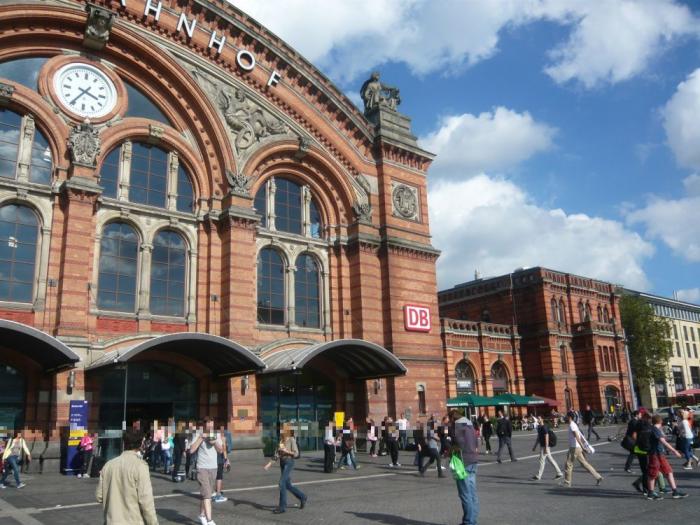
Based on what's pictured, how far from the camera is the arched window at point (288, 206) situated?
2900 cm

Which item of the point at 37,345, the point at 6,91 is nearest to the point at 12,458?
the point at 37,345

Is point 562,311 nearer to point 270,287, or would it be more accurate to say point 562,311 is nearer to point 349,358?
point 349,358

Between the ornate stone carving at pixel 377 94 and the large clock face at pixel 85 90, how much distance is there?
14.2 meters

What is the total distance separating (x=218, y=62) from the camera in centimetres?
2766

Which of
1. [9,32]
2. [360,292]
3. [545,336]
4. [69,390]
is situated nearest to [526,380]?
[545,336]

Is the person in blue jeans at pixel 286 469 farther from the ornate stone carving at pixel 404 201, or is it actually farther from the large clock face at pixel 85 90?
the ornate stone carving at pixel 404 201

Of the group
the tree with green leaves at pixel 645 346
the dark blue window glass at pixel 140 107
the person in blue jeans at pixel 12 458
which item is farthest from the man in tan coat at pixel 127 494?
the tree with green leaves at pixel 645 346

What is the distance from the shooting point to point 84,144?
2306 centimetres

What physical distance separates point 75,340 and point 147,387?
361 centimetres

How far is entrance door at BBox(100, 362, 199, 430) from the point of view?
22438mm

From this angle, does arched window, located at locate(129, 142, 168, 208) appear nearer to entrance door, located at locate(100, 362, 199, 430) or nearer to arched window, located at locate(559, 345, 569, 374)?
entrance door, located at locate(100, 362, 199, 430)

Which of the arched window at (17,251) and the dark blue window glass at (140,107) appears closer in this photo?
the arched window at (17,251)

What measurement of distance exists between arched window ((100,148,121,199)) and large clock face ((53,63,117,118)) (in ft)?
5.49

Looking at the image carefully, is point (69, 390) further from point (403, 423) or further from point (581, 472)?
point (581, 472)
